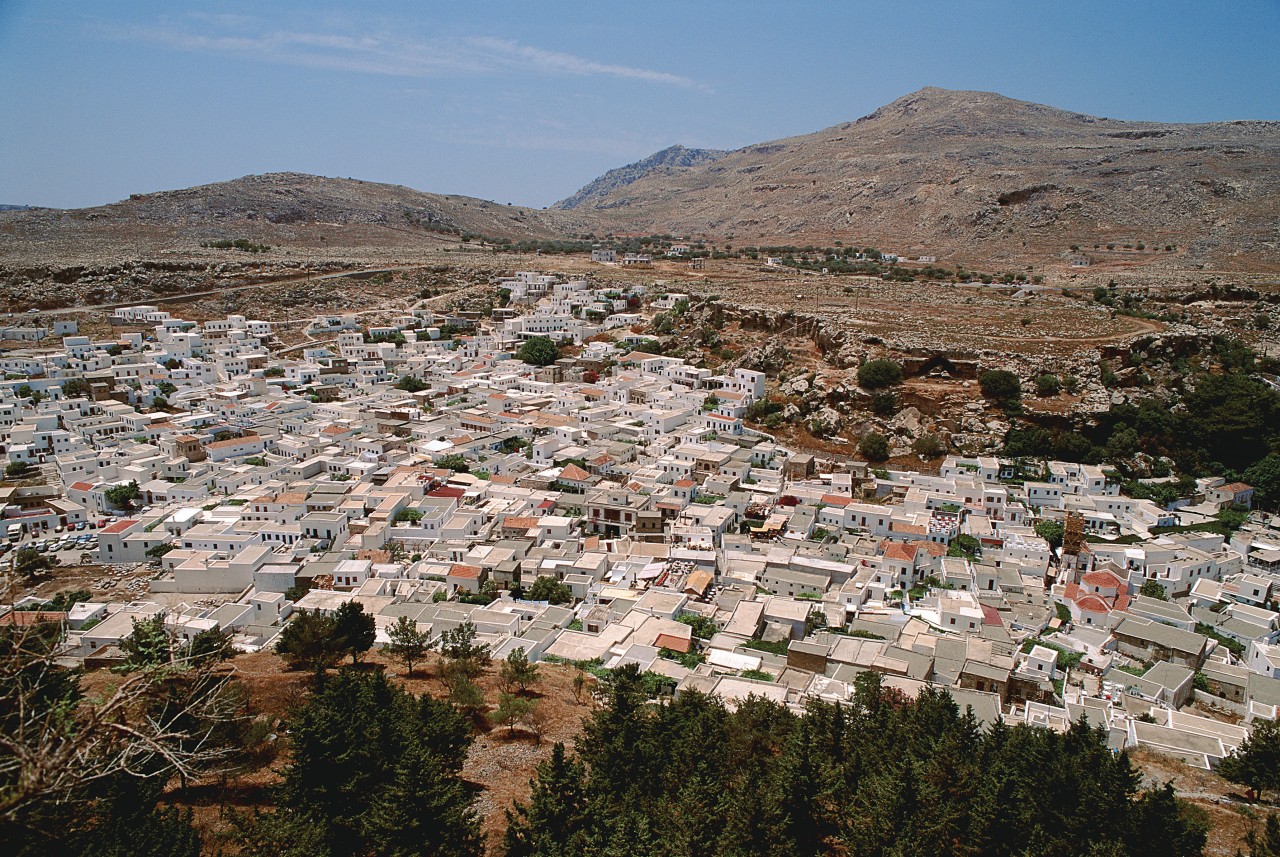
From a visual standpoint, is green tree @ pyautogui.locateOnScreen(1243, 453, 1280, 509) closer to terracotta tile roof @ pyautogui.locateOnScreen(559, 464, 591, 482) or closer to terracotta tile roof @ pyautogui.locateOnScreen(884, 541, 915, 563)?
terracotta tile roof @ pyautogui.locateOnScreen(884, 541, 915, 563)

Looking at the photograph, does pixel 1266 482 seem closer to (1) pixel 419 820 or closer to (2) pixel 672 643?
(2) pixel 672 643

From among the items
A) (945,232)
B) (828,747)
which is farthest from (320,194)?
(828,747)

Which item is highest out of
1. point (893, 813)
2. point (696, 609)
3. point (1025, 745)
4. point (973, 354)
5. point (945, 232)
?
point (945, 232)

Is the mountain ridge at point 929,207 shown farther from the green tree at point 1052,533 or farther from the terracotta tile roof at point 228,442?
the green tree at point 1052,533

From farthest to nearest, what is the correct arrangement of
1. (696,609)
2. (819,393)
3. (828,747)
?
(819,393)
(696,609)
(828,747)

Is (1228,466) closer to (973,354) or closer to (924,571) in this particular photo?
(973,354)

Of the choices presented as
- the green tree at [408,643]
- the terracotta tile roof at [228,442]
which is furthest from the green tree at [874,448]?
the terracotta tile roof at [228,442]
